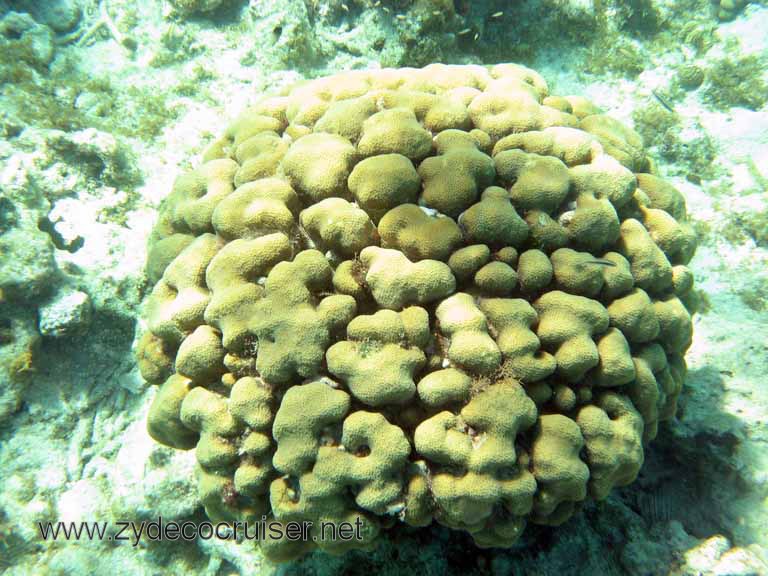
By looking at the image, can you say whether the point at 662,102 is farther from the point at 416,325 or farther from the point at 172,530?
the point at 172,530

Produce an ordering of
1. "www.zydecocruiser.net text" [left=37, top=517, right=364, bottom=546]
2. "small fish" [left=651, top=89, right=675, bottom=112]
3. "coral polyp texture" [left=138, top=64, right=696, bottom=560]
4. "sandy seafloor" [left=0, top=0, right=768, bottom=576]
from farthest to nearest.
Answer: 1. "small fish" [left=651, top=89, right=675, bottom=112]
2. "sandy seafloor" [left=0, top=0, right=768, bottom=576]
3. "www.zydecocruiser.net text" [left=37, top=517, right=364, bottom=546]
4. "coral polyp texture" [left=138, top=64, right=696, bottom=560]

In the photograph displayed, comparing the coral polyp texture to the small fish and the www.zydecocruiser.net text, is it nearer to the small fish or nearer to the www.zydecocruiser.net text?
the www.zydecocruiser.net text

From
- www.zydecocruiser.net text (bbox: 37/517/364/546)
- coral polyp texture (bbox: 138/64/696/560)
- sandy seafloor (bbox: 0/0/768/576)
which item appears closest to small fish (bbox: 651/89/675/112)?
sandy seafloor (bbox: 0/0/768/576)

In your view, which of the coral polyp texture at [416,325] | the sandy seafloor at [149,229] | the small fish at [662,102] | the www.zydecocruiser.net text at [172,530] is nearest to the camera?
the coral polyp texture at [416,325]

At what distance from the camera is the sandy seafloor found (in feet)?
13.1

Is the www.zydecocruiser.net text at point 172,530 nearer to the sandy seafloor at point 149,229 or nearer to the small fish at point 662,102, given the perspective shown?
the sandy seafloor at point 149,229

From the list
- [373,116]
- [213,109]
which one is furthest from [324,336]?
[213,109]

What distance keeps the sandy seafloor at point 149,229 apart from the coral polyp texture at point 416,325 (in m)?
1.07

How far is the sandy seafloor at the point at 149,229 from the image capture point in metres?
3.98

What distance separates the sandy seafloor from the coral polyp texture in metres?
1.07

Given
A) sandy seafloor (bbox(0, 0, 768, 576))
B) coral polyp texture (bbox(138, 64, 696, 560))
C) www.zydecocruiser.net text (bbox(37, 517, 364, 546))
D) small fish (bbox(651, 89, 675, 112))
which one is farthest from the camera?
small fish (bbox(651, 89, 675, 112))

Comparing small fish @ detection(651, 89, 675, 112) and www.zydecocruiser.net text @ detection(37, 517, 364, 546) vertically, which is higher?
small fish @ detection(651, 89, 675, 112)

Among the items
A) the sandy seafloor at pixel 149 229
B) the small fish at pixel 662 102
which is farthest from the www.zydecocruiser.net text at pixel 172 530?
the small fish at pixel 662 102

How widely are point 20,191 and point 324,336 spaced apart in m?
5.67
